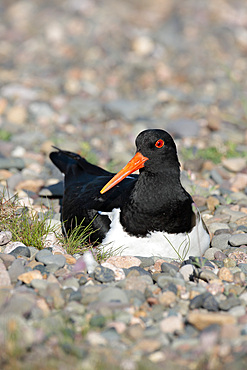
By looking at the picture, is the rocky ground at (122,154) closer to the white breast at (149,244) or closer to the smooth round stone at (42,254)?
the smooth round stone at (42,254)

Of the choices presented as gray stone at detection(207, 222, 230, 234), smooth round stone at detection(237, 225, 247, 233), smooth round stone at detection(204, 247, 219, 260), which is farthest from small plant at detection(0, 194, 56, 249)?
smooth round stone at detection(237, 225, 247, 233)

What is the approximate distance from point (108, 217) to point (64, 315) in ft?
5.59

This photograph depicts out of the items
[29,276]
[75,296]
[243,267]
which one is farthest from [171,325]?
[243,267]

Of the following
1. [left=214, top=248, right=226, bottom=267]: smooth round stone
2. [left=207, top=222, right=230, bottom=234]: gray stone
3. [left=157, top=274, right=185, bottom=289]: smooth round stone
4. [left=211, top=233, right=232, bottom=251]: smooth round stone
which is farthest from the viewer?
[left=207, top=222, right=230, bottom=234]: gray stone

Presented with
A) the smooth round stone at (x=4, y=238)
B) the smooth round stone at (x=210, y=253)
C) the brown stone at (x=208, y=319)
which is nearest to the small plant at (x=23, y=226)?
the smooth round stone at (x=4, y=238)

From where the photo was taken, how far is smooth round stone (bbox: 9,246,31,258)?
184 inches

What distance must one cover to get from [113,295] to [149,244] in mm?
1156

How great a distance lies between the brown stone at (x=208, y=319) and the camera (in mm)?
3561

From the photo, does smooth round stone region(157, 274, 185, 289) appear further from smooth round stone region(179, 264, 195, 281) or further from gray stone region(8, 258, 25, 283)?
gray stone region(8, 258, 25, 283)

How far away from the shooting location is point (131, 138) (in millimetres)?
8891

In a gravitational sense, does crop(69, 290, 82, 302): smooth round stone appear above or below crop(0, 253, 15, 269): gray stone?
below

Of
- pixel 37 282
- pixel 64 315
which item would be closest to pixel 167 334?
pixel 64 315

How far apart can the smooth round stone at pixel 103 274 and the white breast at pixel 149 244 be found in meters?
0.58

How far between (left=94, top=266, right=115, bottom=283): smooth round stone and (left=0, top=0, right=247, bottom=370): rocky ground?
11 mm
